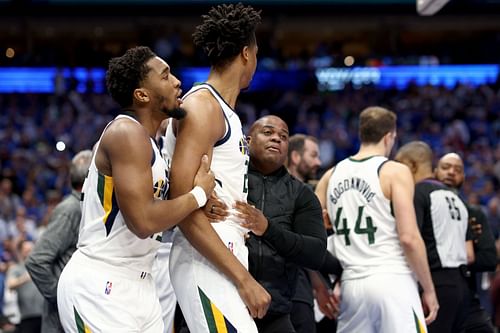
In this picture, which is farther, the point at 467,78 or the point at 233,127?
the point at 467,78

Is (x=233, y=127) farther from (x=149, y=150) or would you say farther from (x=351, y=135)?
(x=351, y=135)

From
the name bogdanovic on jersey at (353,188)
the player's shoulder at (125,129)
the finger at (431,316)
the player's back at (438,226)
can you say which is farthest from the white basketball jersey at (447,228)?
the player's shoulder at (125,129)

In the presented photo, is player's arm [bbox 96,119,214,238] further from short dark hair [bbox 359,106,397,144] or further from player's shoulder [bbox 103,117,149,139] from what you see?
short dark hair [bbox 359,106,397,144]

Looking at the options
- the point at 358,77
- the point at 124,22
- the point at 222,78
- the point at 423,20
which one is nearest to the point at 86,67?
the point at 124,22

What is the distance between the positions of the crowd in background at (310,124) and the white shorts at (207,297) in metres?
11.5

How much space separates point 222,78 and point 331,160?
1394cm

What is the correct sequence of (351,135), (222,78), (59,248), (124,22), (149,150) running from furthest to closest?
(124,22) → (351,135) → (59,248) → (222,78) → (149,150)

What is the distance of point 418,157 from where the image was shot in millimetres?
7102

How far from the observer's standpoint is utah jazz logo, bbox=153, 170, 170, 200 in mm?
4066

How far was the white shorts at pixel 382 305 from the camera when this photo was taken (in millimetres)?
5625

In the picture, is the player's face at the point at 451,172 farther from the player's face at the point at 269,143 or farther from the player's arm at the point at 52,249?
the player's arm at the point at 52,249

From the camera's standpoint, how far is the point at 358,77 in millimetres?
21969

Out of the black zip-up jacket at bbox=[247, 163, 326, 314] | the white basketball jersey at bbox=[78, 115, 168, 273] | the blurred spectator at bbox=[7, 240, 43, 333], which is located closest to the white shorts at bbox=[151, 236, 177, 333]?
the black zip-up jacket at bbox=[247, 163, 326, 314]

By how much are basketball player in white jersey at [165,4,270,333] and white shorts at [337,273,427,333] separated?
1.74m
